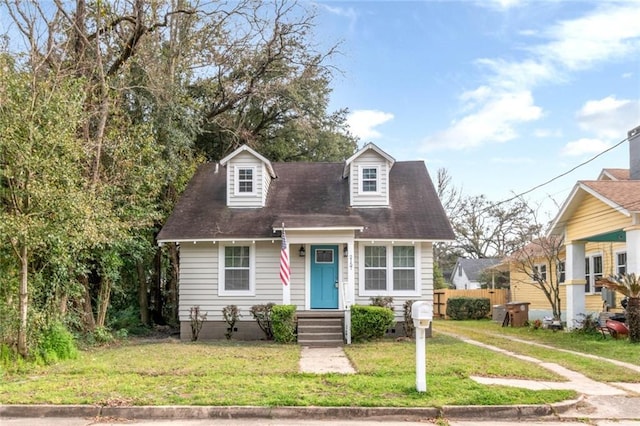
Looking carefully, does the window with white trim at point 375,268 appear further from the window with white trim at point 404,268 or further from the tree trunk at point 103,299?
the tree trunk at point 103,299

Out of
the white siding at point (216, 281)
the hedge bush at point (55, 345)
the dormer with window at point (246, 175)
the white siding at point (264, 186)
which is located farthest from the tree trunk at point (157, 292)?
the hedge bush at point (55, 345)

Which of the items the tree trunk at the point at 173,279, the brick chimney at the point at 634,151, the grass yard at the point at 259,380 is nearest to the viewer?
the grass yard at the point at 259,380

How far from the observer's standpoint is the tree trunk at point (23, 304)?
10742mm

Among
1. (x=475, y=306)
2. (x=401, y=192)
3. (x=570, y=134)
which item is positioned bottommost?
(x=475, y=306)

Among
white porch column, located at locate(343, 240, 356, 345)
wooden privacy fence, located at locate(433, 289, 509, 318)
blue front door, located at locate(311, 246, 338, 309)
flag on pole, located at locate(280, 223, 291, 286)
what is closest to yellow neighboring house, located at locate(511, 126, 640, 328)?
white porch column, located at locate(343, 240, 356, 345)

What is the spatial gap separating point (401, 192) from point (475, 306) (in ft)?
46.0

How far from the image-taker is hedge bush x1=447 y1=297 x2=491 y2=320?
29984mm

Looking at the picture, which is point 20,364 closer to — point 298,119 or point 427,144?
point 298,119

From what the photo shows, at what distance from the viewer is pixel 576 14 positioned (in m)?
14.2

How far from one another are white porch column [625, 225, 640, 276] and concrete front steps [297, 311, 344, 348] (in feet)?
25.4

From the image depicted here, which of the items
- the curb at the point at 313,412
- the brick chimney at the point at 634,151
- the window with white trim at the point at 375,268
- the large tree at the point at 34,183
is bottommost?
the curb at the point at 313,412

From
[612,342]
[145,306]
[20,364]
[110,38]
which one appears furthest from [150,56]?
[612,342]

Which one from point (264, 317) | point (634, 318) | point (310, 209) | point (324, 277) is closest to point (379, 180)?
point (310, 209)

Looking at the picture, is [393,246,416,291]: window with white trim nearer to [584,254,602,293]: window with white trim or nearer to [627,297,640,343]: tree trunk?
[627,297,640,343]: tree trunk
